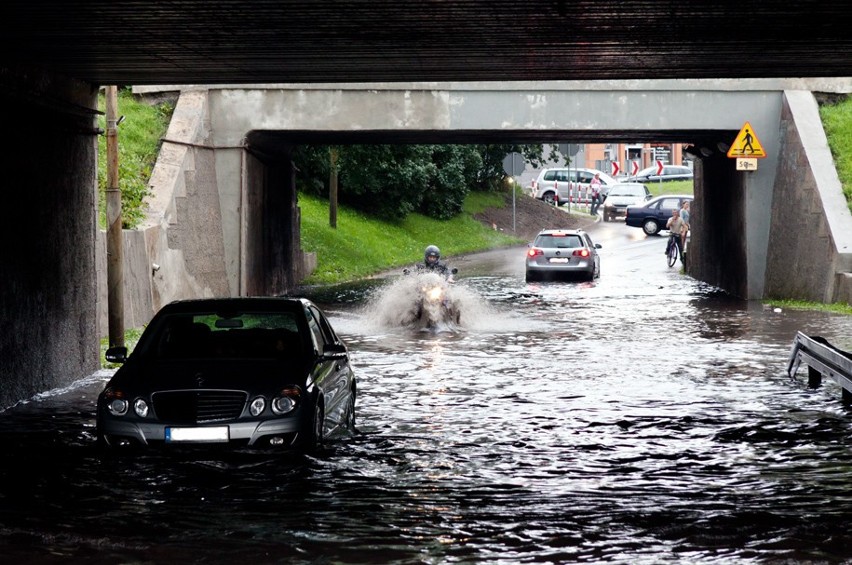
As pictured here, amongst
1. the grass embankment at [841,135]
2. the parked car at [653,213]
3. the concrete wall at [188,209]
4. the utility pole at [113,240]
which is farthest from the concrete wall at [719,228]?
the utility pole at [113,240]

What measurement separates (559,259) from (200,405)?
28467 millimetres

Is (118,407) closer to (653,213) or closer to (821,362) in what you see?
(821,362)

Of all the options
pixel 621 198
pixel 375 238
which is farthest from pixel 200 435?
pixel 621 198

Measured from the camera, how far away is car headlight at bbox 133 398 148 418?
10.7 metres

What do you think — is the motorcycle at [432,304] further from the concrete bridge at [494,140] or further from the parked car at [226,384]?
the parked car at [226,384]

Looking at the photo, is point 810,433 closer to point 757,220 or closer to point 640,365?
point 640,365

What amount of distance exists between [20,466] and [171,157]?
1862cm

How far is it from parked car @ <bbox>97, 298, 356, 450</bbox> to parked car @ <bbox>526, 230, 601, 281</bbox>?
26.4 metres

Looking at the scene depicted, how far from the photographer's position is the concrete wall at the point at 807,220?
1093 inches

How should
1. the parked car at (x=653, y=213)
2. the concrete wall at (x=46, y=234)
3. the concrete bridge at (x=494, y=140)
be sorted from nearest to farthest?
the concrete wall at (x=46, y=234)
the concrete bridge at (x=494, y=140)
the parked car at (x=653, y=213)

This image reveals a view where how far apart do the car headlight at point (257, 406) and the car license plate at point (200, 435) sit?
247 millimetres

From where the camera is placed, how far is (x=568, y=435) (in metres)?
12.5

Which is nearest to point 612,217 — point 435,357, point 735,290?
point 735,290

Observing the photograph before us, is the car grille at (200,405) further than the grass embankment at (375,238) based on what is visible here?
No
